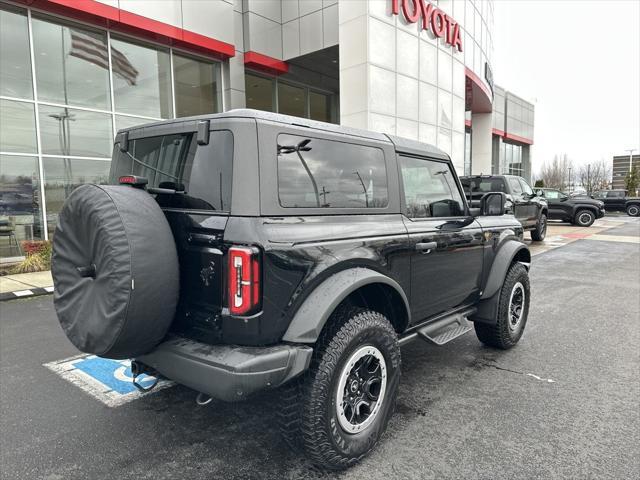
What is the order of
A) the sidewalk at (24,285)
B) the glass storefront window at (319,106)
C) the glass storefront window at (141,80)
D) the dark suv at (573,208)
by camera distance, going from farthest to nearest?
the dark suv at (573,208) < the glass storefront window at (319,106) < the glass storefront window at (141,80) < the sidewalk at (24,285)

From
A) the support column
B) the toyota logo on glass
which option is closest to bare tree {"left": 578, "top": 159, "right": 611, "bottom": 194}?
the support column

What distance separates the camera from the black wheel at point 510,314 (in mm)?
4211

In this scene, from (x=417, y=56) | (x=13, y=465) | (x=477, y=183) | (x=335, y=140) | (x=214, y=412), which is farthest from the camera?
(x=417, y=56)

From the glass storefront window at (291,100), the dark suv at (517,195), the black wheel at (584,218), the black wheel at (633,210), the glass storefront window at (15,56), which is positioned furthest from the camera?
the black wheel at (633,210)

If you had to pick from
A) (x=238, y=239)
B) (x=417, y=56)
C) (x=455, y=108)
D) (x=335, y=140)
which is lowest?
(x=238, y=239)

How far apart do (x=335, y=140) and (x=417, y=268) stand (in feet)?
3.59

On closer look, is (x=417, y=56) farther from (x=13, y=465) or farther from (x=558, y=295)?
(x=13, y=465)

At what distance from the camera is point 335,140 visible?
112 inches

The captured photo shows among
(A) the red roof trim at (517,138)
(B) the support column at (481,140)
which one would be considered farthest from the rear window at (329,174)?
(A) the red roof trim at (517,138)

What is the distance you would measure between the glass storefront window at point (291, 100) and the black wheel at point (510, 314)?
521 inches

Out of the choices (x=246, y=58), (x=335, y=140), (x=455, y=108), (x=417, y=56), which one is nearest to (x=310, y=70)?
(x=246, y=58)

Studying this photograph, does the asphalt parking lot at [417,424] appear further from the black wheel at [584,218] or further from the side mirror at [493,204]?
the black wheel at [584,218]

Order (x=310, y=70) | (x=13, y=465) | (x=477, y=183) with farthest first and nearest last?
1. (x=310, y=70)
2. (x=477, y=183)
3. (x=13, y=465)

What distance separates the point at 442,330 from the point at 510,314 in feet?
3.92
